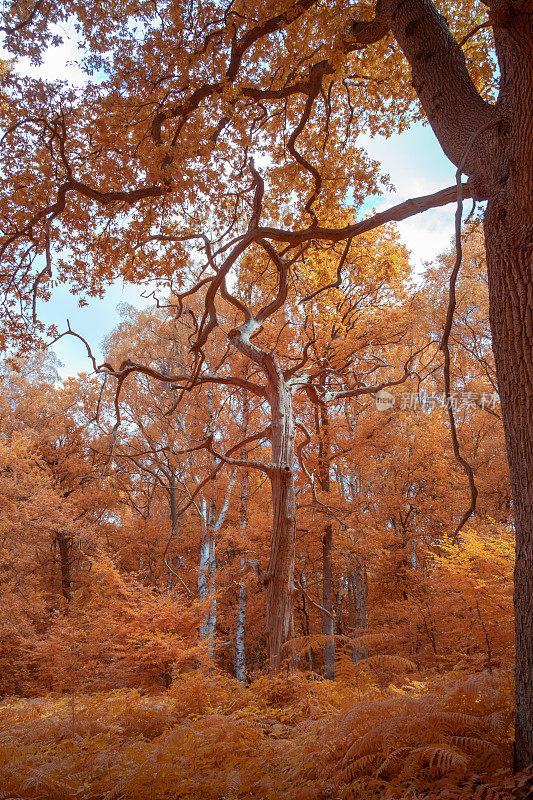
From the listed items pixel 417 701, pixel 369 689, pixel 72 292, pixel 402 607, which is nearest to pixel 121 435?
pixel 72 292

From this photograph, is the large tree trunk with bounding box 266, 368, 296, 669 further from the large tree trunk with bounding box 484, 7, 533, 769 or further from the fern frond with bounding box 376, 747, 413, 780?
the large tree trunk with bounding box 484, 7, 533, 769

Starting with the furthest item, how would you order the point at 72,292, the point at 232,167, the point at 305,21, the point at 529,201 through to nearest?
the point at 72,292, the point at 232,167, the point at 305,21, the point at 529,201

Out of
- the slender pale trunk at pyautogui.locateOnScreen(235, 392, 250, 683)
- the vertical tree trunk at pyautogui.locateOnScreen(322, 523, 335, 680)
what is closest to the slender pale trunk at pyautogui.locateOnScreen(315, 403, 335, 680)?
the vertical tree trunk at pyautogui.locateOnScreen(322, 523, 335, 680)

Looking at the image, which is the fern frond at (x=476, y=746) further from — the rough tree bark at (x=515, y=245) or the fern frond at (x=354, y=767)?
the fern frond at (x=354, y=767)

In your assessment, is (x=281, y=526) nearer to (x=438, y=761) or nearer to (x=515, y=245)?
(x=438, y=761)

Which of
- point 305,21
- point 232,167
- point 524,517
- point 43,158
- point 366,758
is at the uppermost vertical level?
point 305,21

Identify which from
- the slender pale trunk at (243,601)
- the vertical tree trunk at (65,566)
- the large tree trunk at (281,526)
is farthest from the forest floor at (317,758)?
the vertical tree trunk at (65,566)

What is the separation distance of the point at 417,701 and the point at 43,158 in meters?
5.52

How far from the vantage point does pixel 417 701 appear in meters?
2.40

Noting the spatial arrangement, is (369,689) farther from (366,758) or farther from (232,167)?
(232,167)

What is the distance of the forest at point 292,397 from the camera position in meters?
2.10

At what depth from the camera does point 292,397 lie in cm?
617

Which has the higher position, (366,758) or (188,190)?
(188,190)

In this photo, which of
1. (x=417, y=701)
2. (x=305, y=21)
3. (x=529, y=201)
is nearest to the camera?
(x=529, y=201)
